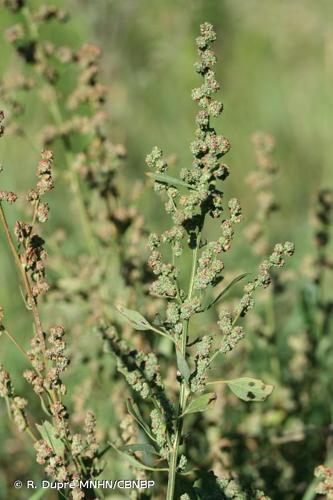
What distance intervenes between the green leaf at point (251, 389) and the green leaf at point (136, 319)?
0.19 metres

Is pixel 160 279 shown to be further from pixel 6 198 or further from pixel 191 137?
pixel 191 137

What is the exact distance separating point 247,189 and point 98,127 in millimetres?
2259

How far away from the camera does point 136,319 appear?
124 centimetres

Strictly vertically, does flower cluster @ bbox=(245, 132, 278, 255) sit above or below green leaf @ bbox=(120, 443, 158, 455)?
above

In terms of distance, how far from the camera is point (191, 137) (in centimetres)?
462

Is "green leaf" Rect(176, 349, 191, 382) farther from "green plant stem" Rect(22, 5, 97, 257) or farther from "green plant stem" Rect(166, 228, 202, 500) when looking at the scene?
"green plant stem" Rect(22, 5, 97, 257)

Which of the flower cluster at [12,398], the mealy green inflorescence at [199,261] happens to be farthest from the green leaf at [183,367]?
the flower cluster at [12,398]

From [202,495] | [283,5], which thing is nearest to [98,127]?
[202,495]

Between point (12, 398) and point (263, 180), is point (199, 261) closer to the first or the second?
point (12, 398)

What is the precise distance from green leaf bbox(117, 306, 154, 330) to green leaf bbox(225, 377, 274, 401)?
0.62ft

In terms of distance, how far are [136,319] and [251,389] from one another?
24 centimetres

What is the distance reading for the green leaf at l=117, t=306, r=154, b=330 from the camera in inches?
48.6

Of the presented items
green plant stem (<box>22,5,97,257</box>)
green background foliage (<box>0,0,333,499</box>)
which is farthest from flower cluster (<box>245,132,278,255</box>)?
green plant stem (<box>22,5,97,257</box>)

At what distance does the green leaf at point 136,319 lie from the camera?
48.6 inches
